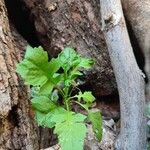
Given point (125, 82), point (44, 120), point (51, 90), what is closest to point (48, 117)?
point (44, 120)

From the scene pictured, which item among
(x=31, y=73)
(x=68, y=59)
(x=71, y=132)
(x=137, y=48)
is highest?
(x=137, y=48)

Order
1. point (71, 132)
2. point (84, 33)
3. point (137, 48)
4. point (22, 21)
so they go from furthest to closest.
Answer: point (22, 21), point (137, 48), point (84, 33), point (71, 132)

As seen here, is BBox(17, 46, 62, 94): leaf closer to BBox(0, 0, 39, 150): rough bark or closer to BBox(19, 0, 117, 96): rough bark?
BBox(0, 0, 39, 150): rough bark

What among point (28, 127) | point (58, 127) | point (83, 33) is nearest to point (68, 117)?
point (58, 127)

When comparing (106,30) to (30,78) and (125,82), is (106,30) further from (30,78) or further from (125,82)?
(30,78)

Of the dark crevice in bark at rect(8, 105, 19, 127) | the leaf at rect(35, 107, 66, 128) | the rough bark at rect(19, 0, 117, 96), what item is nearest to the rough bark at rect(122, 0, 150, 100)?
the rough bark at rect(19, 0, 117, 96)

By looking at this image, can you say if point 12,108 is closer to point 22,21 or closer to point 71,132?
point 71,132
